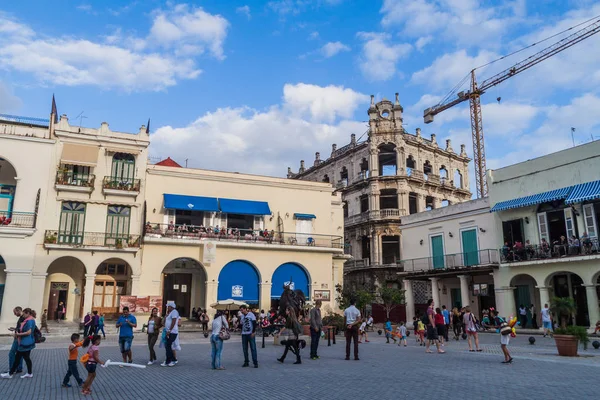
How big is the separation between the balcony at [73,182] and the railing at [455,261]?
73.6ft

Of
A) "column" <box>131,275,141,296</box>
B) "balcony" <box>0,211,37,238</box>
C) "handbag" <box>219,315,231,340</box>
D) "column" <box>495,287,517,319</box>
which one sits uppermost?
"balcony" <box>0,211,37,238</box>

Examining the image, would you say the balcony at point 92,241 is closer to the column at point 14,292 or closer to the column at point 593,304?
the column at point 14,292

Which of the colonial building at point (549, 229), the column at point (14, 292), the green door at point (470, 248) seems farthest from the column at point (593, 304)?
the column at point (14, 292)

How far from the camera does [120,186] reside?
95.8 feet

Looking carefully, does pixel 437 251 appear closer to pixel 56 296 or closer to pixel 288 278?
pixel 288 278

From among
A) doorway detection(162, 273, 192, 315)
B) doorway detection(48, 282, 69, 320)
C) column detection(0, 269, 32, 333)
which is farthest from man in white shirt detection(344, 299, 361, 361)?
doorway detection(48, 282, 69, 320)

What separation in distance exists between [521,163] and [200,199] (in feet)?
66.1

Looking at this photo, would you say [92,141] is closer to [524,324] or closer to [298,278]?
[298,278]

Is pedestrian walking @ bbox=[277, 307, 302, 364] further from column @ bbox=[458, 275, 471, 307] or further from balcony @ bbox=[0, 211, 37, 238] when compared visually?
column @ bbox=[458, 275, 471, 307]

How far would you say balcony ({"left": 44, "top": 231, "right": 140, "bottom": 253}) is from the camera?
1059 inches

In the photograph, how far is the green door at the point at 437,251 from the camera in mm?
33469

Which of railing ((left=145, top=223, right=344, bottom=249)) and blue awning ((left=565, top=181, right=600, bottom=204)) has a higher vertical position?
blue awning ((left=565, top=181, right=600, bottom=204))

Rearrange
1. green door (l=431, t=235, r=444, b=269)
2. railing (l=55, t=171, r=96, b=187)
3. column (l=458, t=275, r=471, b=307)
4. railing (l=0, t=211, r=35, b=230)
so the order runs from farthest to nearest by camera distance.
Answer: green door (l=431, t=235, r=444, b=269) → column (l=458, t=275, r=471, b=307) → railing (l=55, t=171, r=96, b=187) → railing (l=0, t=211, r=35, b=230)

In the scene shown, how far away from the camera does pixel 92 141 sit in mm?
29328
